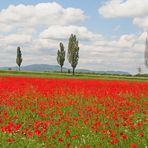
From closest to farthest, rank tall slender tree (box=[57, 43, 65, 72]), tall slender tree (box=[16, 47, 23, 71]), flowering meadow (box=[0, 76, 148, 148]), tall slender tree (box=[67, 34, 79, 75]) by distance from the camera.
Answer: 1. flowering meadow (box=[0, 76, 148, 148])
2. tall slender tree (box=[67, 34, 79, 75])
3. tall slender tree (box=[57, 43, 65, 72])
4. tall slender tree (box=[16, 47, 23, 71])

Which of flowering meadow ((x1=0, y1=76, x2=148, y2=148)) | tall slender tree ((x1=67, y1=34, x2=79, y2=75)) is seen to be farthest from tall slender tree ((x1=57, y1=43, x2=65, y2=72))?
flowering meadow ((x1=0, y1=76, x2=148, y2=148))

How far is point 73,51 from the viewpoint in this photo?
107 meters

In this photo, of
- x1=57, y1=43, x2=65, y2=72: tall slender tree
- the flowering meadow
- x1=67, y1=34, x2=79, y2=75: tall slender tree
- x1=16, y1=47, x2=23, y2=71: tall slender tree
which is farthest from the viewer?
x1=16, y1=47, x2=23, y2=71: tall slender tree

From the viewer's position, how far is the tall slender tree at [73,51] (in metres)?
106

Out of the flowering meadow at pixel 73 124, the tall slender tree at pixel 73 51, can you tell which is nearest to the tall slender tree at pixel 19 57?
the tall slender tree at pixel 73 51

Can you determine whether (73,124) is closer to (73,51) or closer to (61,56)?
(73,51)

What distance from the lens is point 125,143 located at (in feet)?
29.6

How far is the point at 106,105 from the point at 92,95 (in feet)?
12.4

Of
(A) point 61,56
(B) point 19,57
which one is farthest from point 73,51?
(B) point 19,57

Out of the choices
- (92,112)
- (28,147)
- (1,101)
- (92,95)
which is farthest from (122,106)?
(28,147)

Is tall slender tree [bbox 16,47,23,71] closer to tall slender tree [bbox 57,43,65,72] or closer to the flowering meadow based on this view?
tall slender tree [bbox 57,43,65,72]

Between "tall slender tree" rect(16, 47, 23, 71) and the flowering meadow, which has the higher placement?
"tall slender tree" rect(16, 47, 23, 71)

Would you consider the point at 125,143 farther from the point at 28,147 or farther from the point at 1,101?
the point at 1,101

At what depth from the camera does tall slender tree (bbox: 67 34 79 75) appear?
349ft
